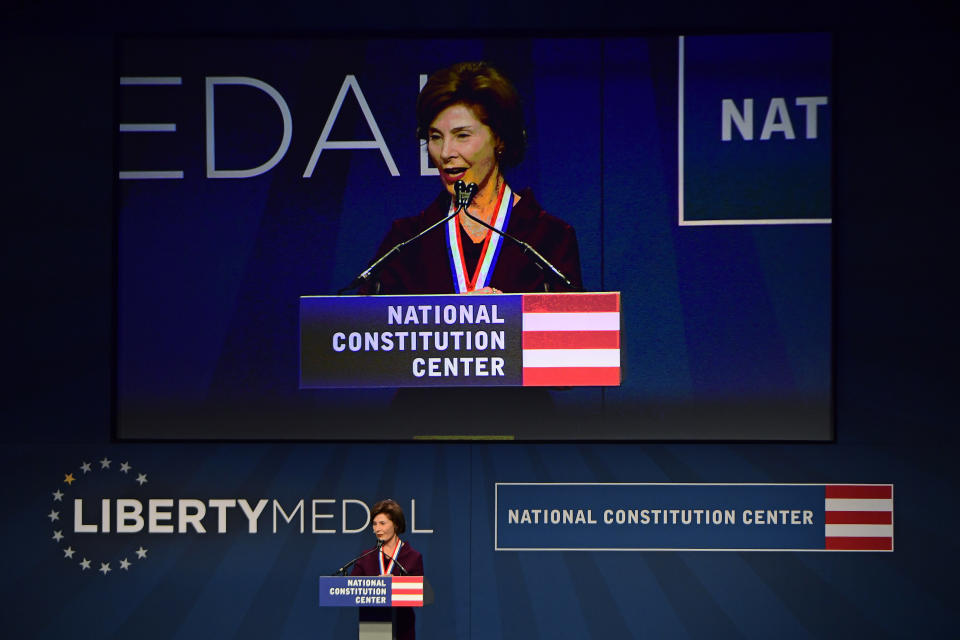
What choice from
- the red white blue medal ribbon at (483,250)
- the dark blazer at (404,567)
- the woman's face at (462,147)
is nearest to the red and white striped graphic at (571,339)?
the red white blue medal ribbon at (483,250)

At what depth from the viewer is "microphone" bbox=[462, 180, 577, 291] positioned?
139 inches

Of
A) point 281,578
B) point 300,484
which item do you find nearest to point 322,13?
point 300,484

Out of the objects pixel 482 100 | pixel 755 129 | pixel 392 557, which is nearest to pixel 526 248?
pixel 482 100

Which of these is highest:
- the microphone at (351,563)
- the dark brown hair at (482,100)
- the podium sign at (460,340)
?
the dark brown hair at (482,100)

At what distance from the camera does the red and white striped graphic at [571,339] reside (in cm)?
351

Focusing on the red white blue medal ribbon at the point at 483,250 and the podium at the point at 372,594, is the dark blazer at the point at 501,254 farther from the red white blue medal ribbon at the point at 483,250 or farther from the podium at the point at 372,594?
the podium at the point at 372,594

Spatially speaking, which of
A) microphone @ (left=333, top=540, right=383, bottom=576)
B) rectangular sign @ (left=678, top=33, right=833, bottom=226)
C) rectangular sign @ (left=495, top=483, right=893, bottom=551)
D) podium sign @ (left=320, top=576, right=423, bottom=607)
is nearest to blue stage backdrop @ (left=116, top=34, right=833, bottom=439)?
rectangular sign @ (left=678, top=33, right=833, bottom=226)

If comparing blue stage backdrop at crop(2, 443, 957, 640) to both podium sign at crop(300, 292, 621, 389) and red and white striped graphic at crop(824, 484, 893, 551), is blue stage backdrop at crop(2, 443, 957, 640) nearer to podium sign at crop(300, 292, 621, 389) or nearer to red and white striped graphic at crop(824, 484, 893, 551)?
red and white striped graphic at crop(824, 484, 893, 551)

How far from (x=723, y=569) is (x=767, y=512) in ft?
0.98

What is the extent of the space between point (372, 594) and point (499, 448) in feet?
2.54

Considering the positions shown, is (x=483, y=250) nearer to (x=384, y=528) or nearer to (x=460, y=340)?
(x=460, y=340)

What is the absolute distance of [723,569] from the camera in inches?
137

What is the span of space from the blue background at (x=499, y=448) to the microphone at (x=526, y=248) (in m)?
0.69

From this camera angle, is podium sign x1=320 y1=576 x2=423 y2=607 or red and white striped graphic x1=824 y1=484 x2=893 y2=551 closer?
podium sign x1=320 y1=576 x2=423 y2=607
